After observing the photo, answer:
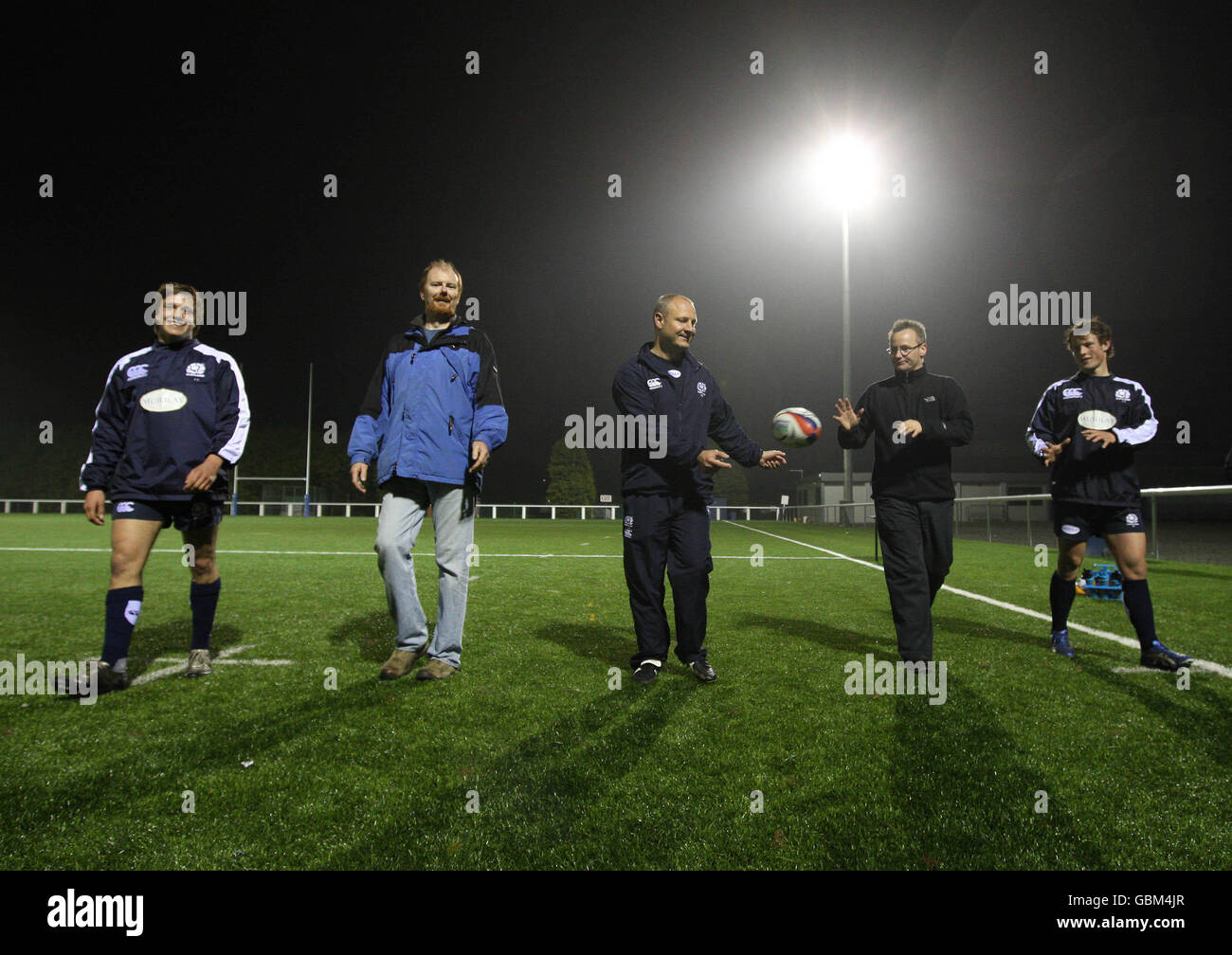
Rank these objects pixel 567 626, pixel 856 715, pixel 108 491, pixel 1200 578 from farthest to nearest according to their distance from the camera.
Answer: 1. pixel 1200 578
2. pixel 567 626
3. pixel 108 491
4. pixel 856 715

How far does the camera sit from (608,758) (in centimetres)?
259

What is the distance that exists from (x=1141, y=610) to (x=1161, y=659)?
0.35 metres

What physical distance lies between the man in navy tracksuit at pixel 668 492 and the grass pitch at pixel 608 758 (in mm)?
276

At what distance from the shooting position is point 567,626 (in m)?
5.52

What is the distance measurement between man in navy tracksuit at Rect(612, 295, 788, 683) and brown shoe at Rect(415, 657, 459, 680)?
105 centimetres

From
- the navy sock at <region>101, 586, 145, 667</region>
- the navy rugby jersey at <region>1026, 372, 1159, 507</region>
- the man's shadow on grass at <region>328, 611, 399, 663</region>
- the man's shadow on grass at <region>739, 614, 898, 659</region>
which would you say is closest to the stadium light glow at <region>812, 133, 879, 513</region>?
the man's shadow on grass at <region>739, 614, 898, 659</region>

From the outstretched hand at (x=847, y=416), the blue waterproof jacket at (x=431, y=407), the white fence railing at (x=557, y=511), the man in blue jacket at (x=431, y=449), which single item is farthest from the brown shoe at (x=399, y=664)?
the white fence railing at (x=557, y=511)

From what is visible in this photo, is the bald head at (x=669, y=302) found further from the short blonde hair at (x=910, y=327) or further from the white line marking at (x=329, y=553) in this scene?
the white line marking at (x=329, y=553)

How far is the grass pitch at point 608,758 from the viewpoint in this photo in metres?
1.90

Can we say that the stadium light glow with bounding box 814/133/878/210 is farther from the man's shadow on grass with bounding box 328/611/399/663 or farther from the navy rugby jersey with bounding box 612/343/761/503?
the man's shadow on grass with bounding box 328/611/399/663

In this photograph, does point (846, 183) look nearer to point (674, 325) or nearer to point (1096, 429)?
point (1096, 429)

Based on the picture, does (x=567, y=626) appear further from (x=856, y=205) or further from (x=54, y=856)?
(x=856, y=205)
